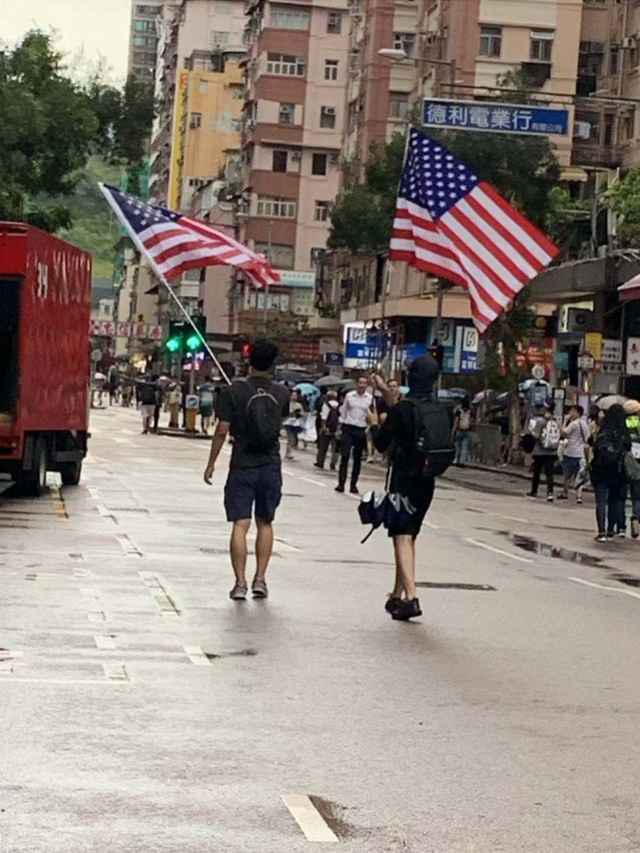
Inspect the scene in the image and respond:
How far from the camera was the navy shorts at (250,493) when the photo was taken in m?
16.5

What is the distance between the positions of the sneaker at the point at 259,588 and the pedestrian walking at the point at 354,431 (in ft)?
60.6

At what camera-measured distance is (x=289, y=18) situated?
12094 centimetres

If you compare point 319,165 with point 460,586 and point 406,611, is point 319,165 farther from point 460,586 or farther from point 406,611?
point 406,611

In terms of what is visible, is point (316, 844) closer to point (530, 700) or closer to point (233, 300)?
point (530, 700)

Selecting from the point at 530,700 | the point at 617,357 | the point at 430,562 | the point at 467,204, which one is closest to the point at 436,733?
the point at 530,700

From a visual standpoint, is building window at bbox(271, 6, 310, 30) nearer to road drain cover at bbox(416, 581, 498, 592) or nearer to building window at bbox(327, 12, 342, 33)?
building window at bbox(327, 12, 342, 33)

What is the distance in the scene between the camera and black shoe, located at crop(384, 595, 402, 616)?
50.9ft

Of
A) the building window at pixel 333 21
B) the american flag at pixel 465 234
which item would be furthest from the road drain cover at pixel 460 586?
the building window at pixel 333 21

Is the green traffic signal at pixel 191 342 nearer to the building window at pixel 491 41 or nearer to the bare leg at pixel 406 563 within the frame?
the building window at pixel 491 41

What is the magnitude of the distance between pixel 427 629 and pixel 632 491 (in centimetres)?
1480

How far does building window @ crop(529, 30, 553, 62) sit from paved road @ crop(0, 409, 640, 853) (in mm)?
57166

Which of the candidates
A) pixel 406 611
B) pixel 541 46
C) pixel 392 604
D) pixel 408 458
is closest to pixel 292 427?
pixel 541 46

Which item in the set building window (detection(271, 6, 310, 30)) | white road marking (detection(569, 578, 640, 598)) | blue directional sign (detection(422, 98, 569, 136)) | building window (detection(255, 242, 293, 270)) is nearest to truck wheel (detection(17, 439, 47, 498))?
white road marking (detection(569, 578, 640, 598))

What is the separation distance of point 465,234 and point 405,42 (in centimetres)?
5225
